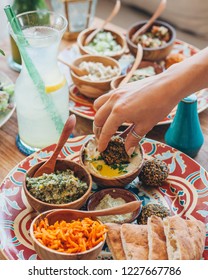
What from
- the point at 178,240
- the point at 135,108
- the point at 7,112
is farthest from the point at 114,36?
the point at 178,240

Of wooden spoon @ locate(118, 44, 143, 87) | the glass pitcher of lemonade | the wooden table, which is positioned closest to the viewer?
the glass pitcher of lemonade

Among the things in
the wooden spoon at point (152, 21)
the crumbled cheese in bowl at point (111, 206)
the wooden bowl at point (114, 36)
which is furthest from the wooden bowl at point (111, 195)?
the wooden spoon at point (152, 21)

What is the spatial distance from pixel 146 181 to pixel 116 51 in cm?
85

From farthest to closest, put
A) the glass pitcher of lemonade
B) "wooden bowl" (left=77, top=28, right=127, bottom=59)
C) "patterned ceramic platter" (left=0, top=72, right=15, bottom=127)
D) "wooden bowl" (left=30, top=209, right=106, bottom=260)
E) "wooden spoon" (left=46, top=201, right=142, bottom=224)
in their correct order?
1. "wooden bowl" (left=77, top=28, right=127, bottom=59)
2. "patterned ceramic platter" (left=0, top=72, right=15, bottom=127)
3. the glass pitcher of lemonade
4. "wooden spoon" (left=46, top=201, right=142, bottom=224)
5. "wooden bowl" (left=30, top=209, right=106, bottom=260)

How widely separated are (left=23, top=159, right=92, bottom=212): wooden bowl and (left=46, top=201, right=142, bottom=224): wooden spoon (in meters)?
0.03

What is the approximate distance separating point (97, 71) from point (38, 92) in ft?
1.43

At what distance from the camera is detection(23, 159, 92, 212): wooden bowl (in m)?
1.30

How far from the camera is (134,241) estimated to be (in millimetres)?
1238

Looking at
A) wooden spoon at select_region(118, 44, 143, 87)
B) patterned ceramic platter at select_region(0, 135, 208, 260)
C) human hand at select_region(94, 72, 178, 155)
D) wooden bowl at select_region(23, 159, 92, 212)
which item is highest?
human hand at select_region(94, 72, 178, 155)

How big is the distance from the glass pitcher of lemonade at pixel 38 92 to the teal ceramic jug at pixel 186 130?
388 millimetres

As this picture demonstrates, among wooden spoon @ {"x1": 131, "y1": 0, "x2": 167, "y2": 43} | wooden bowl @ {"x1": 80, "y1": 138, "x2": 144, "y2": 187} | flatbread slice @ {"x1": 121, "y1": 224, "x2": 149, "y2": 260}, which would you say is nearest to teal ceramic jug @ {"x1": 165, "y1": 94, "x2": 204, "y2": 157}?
wooden bowl @ {"x1": 80, "y1": 138, "x2": 144, "y2": 187}

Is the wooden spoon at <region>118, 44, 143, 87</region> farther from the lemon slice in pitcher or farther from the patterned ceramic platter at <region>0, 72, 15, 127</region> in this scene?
the patterned ceramic platter at <region>0, 72, 15, 127</region>

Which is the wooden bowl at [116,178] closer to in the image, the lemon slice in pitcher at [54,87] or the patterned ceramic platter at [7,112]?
the lemon slice in pitcher at [54,87]
